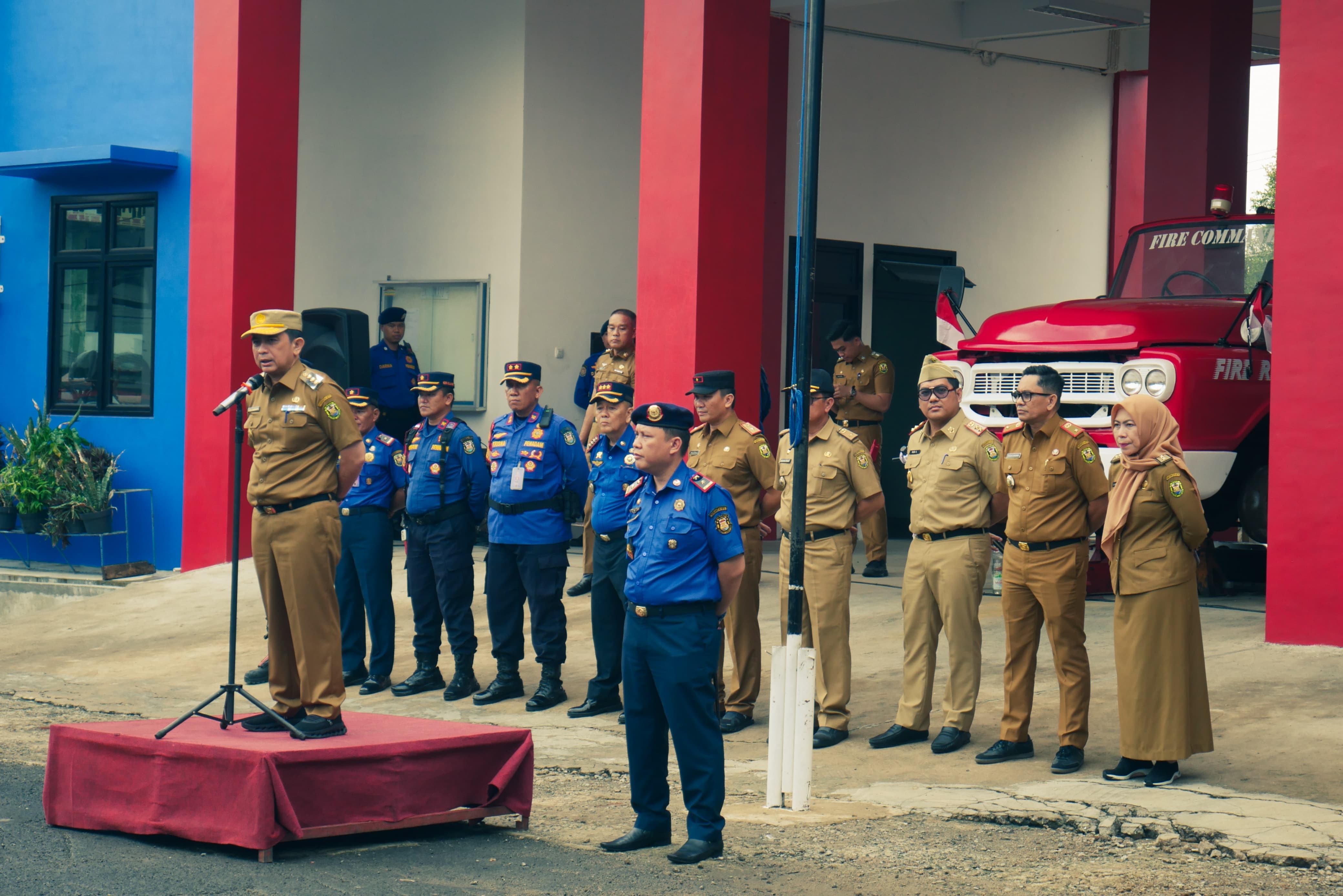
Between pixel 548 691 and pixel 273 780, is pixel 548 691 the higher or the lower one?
the lower one

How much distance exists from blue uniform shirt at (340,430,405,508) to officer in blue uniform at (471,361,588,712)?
82 cm

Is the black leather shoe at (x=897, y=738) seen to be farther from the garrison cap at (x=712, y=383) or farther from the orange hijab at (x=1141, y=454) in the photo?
the garrison cap at (x=712, y=383)

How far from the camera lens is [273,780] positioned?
19.5 ft

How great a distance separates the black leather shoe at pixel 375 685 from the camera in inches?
398

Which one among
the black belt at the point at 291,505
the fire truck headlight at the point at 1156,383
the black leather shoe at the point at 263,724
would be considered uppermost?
the fire truck headlight at the point at 1156,383

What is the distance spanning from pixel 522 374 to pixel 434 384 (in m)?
0.65

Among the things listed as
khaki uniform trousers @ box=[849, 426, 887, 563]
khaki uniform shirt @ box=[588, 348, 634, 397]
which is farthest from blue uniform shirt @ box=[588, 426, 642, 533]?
khaki uniform trousers @ box=[849, 426, 887, 563]

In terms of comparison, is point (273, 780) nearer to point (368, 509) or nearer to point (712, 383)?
point (712, 383)

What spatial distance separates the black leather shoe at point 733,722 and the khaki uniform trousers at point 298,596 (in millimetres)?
2567

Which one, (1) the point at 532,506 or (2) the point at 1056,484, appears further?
(1) the point at 532,506

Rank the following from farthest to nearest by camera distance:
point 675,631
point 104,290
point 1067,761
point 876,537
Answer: point 104,290 < point 876,537 < point 1067,761 < point 675,631

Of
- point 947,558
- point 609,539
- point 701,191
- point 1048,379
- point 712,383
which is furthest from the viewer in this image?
point 701,191

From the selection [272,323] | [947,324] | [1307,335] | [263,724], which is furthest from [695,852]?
[947,324]

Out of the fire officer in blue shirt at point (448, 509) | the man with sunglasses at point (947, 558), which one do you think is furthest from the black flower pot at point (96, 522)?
the man with sunglasses at point (947, 558)
